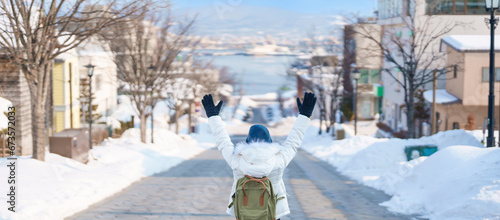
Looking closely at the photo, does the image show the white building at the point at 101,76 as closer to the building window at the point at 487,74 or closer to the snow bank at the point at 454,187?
the building window at the point at 487,74

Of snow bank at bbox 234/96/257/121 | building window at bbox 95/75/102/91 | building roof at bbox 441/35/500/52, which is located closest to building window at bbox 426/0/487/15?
building roof at bbox 441/35/500/52

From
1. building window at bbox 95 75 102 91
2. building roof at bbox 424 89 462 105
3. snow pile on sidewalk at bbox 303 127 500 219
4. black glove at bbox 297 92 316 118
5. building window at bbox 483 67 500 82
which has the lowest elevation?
snow pile on sidewalk at bbox 303 127 500 219

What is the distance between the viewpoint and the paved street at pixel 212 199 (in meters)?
9.34

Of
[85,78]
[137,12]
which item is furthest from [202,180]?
[85,78]

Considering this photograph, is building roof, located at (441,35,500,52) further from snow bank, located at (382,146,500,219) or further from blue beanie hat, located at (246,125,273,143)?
blue beanie hat, located at (246,125,273,143)

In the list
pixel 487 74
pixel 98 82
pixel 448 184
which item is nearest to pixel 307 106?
pixel 448 184

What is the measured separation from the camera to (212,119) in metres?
5.35

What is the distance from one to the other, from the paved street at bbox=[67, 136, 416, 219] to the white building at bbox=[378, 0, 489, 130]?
1335 cm

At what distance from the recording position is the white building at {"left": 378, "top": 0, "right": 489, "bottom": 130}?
28.4m

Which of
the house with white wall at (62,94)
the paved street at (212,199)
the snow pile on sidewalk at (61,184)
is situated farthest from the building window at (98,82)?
the paved street at (212,199)

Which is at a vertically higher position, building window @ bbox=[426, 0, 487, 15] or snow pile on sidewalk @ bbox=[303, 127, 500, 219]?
building window @ bbox=[426, 0, 487, 15]

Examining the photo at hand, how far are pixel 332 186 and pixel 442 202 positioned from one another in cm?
494

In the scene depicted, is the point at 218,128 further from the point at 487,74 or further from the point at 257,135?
the point at 487,74

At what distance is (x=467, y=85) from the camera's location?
93.4 feet
